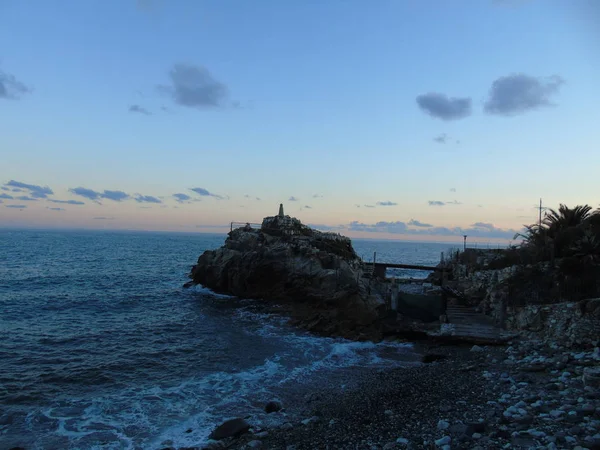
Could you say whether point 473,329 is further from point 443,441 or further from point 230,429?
point 230,429

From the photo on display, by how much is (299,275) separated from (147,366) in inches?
757

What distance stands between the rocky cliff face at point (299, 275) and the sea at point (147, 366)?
98.1 inches

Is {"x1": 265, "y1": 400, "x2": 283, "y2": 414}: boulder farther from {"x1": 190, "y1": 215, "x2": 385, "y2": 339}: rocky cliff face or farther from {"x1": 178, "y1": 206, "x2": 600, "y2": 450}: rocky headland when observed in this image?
{"x1": 190, "y1": 215, "x2": 385, "y2": 339}: rocky cliff face

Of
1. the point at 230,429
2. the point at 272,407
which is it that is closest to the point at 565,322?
the point at 272,407

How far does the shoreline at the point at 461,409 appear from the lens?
9.87 meters

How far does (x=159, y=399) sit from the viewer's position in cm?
1647

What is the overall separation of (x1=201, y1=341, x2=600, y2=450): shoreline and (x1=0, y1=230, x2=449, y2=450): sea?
179 centimetres

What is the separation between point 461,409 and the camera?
12.5 metres

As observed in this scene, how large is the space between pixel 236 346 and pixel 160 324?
28.6 feet

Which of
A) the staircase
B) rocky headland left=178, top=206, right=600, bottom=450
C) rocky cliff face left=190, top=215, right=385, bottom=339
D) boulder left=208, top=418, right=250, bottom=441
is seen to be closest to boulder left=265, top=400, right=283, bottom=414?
rocky headland left=178, top=206, right=600, bottom=450

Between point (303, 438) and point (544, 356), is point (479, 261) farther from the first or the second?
point (303, 438)

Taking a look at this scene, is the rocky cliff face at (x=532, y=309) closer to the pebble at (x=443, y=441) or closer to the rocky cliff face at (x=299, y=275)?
the rocky cliff face at (x=299, y=275)

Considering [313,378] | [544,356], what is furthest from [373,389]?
[544,356]

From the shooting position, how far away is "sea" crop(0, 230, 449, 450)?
14.0 meters
